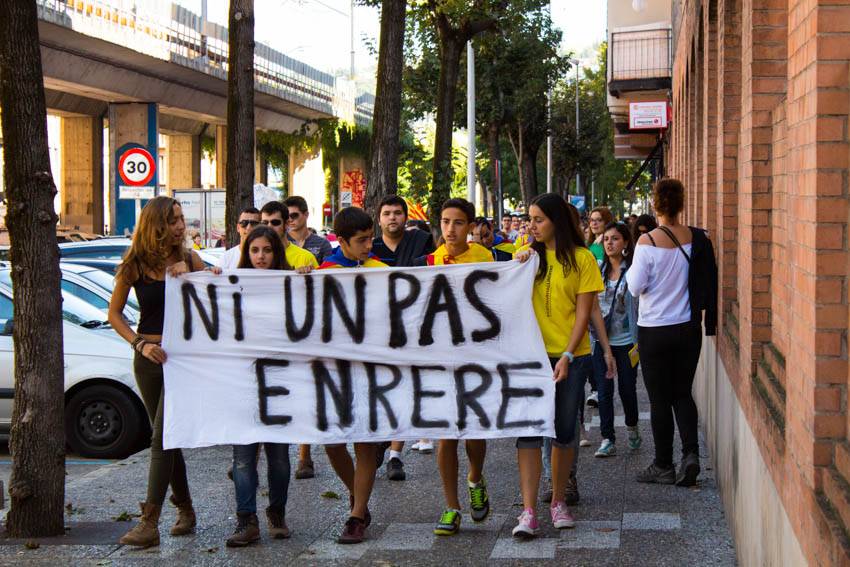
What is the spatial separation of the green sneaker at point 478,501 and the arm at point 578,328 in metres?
0.93

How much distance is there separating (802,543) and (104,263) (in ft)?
45.5

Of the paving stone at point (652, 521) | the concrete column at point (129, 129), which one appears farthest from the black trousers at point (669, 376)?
the concrete column at point (129, 129)

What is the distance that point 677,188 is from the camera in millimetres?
8828

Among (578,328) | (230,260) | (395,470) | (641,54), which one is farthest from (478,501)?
(641,54)

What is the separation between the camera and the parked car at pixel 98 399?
11.1 metres

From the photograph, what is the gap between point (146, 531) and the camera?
7.12 metres

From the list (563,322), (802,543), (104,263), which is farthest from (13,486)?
(104,263)

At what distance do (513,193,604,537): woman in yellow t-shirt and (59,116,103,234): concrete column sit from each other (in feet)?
163

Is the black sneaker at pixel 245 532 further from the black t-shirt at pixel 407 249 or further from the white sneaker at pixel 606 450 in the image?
the white sneaker at pixel 606 450

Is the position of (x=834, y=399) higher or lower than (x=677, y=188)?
lower

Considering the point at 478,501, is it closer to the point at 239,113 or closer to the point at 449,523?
the point at 449,523

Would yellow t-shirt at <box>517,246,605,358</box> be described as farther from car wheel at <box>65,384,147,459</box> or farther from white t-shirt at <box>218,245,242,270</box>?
car wheel at <box>65,384,147,459</box>

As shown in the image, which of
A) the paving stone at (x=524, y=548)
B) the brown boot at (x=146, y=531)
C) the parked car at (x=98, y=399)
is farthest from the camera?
the parked car at (x=98, y=399)

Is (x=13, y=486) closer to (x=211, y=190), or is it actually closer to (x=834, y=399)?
(x=834, y=399)
